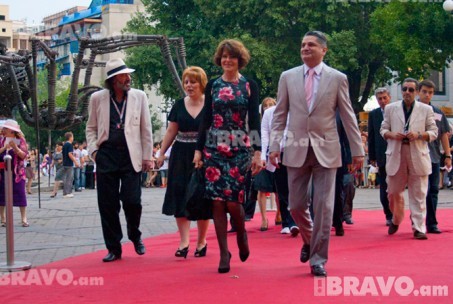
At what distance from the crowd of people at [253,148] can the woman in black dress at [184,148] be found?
1 cm

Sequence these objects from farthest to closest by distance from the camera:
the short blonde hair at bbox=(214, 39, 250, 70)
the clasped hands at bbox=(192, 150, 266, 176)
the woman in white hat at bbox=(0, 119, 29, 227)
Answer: the woman in white hat at bbox=(0, 119, 29, 227)
the short blonde hair at bbox=(214, 39, 250, 70)
the clasped hands at bbox=(192, 150, 266, 176)

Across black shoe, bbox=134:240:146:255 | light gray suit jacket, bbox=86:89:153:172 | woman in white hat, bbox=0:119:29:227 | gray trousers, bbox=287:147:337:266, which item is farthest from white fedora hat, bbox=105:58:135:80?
woman in white hat, bbox=0:119:29:227

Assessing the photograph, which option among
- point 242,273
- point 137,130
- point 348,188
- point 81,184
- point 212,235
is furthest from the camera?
point 81,184

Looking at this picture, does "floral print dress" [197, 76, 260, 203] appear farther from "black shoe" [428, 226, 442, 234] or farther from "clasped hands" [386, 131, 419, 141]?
"black shoe" [428, 226, 442, 234]

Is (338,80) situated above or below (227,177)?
above

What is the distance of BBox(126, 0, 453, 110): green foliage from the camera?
124ft

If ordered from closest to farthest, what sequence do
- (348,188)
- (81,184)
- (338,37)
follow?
(348,188) → (81,184) → (338,37)

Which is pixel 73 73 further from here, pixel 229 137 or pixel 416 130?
pixel 229 137

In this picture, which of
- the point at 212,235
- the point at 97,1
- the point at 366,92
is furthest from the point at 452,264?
the point at 97,1

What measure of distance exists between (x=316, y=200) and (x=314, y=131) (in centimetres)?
59

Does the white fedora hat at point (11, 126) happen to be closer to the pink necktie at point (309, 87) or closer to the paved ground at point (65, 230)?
the paved ground at point (65, 230)

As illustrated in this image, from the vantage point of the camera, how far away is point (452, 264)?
8.38 m

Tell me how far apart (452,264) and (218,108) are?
8.35ft

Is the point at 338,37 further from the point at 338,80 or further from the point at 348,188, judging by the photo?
the point at 338,80
